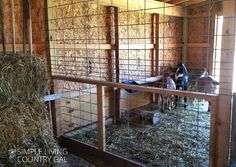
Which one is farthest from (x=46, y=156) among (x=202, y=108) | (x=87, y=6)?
(x=202, y=108)

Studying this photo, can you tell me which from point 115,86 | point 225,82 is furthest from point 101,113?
point 225,82

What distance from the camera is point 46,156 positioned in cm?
217

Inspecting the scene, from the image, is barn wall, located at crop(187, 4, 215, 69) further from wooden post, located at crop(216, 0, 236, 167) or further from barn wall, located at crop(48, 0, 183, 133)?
wooden post, located at crop(216, 0, 236, 167)

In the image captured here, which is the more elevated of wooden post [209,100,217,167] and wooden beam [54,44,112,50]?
wooden beam [54,44,112,50]

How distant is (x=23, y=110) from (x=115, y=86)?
935 mm

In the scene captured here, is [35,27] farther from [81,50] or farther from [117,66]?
[117,66]

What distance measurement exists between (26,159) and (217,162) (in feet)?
5.13

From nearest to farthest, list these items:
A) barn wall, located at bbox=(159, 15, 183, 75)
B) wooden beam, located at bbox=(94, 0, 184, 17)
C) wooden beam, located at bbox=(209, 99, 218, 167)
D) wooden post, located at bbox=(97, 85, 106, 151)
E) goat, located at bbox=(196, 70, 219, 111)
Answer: wooden beam, located at bbox=(209, 99, 218, 167)
wooden post, located at bbox=(97, 85, 106, 151)
goat, located at bbox=(196, 70, 219, 111)
wooden beam, located at bbox=(94, 0, 184, 17)
barn wall, located at bbox=(159, 15, 183, 75)

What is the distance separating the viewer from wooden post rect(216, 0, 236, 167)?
1726 millimetres

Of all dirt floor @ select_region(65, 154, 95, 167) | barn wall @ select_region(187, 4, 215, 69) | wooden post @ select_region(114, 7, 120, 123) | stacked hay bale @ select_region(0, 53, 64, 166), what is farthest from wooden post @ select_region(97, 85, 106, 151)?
barn wall @ select_region(187, 4, 215, 69)

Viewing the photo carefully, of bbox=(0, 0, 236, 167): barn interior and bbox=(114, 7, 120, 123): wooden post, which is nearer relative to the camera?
bbox=(0, 0, 236, 167): barn interior

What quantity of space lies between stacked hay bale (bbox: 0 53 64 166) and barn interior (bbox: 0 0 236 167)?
0.16 metres

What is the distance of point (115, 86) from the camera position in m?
2.51

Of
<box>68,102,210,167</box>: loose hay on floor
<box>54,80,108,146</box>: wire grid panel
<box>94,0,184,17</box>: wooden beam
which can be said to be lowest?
<box>68,102,210,167</box>: loose hay on floor
